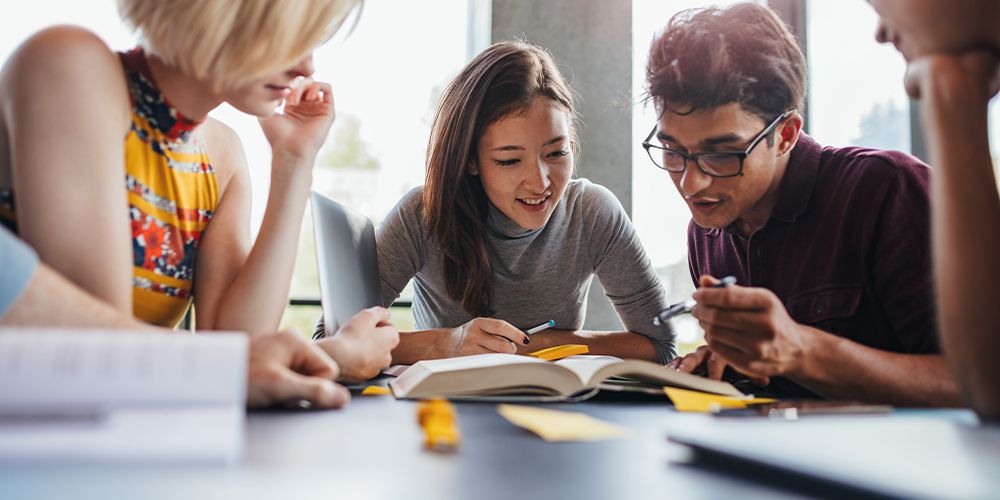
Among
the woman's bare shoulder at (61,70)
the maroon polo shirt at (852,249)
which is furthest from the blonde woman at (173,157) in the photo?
the maroon polo shirt at (852,249)

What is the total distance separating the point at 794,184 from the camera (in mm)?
1565

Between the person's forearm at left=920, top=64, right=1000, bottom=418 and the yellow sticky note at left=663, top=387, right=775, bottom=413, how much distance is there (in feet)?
0.89

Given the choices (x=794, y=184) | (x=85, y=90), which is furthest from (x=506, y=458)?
(x=794, y=184)

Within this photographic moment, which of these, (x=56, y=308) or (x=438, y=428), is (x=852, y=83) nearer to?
(x=438, y=428)

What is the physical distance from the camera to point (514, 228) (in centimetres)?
213

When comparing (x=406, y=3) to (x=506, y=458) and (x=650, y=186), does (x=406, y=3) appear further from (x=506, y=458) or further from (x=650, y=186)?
(x=506, y=458)

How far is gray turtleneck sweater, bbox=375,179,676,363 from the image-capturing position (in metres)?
2.08

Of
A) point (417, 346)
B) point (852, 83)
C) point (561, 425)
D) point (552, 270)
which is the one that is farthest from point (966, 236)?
point (852, 83)

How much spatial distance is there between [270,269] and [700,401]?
2.58ft

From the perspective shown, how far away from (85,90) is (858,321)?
1.31 meters

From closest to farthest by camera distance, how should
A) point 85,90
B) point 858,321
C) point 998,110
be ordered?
point 85,90, point 858,321, point 998,110

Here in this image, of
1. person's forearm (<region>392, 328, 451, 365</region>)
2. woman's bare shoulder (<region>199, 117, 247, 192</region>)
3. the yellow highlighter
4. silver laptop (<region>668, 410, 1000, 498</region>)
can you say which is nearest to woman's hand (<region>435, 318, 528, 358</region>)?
person's forearm (<region>392, 328, 451, 365</region>)

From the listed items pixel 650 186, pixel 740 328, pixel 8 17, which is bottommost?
pixel 650 186

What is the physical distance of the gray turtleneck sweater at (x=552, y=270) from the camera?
2.08m
